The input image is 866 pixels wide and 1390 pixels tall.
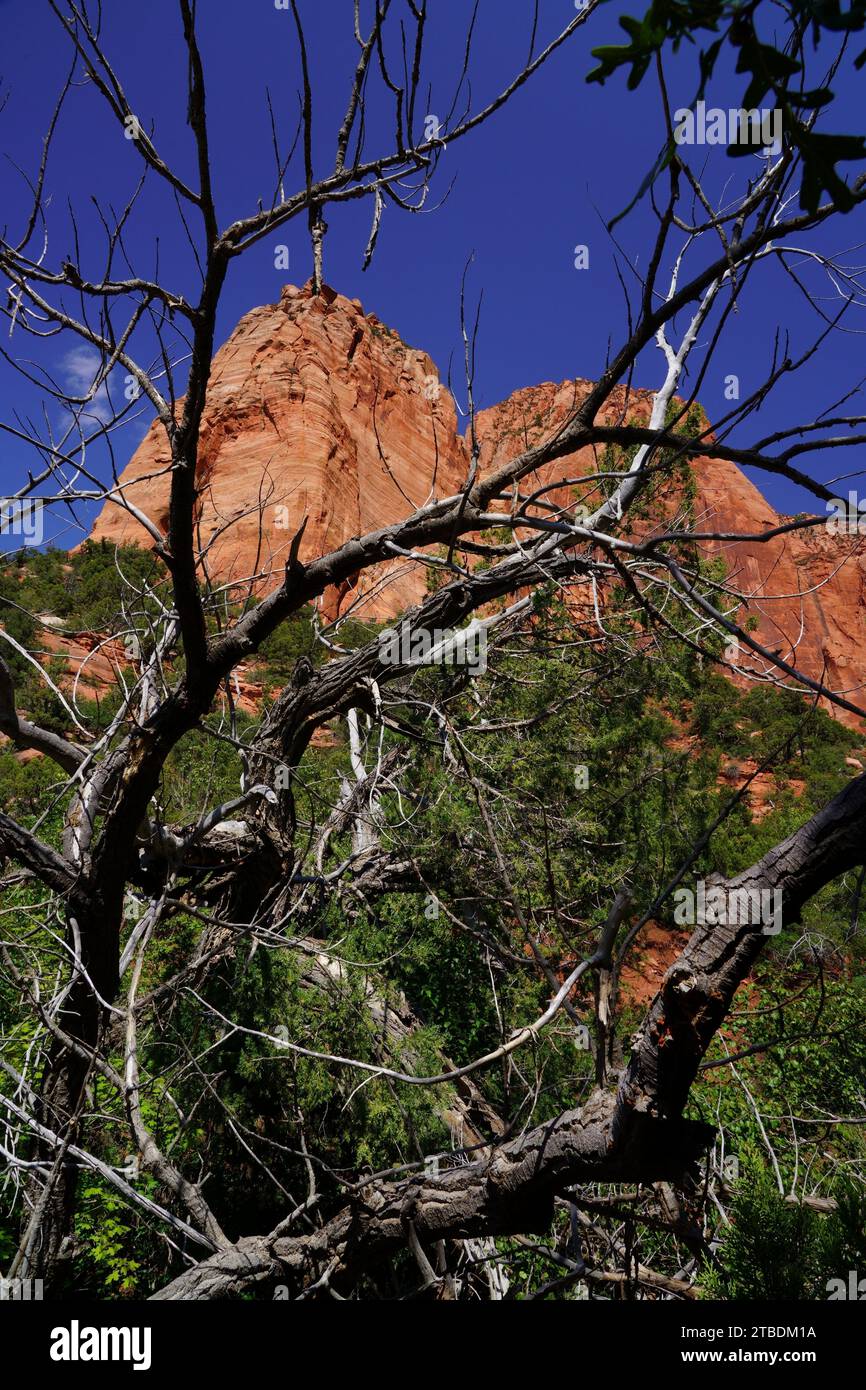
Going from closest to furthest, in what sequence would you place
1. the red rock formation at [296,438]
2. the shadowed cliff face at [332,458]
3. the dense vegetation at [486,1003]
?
the dense vegetation at [486,1003]
the red rock formation at [296,438]
the shadowed cliff face at [332,458]

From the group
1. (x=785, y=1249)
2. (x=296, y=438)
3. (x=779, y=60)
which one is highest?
(x=296, y=438)

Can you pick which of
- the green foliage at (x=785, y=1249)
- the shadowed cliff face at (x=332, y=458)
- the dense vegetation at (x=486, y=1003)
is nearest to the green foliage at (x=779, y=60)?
the dense vegetation at (x=486, y=1003)

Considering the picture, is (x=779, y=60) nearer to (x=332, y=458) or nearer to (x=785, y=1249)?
(x=785, y=1249)

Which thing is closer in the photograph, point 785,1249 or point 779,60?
point 779,60

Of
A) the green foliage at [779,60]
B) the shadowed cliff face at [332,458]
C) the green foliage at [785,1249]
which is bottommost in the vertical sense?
the green foliage at [785,1249]

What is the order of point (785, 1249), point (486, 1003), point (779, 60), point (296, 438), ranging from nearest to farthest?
point (779, 60)
point (785, 1249)
point (486, 1003)
point (296, 438)

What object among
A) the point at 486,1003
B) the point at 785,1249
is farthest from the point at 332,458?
the point at 785,1249

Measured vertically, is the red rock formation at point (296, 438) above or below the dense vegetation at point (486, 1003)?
above

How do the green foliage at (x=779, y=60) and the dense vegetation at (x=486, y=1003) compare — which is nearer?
the green foliage at (x=779, y=60)

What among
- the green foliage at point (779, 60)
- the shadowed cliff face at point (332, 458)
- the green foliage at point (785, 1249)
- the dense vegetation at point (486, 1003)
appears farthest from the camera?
the shadowed cliff face at point (332, 458)

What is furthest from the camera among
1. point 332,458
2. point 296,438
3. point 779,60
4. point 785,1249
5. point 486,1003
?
point 332,458

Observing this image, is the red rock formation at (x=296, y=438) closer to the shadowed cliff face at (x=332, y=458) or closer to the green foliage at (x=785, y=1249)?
the shadowed cliff face at (x=332, y=458)
